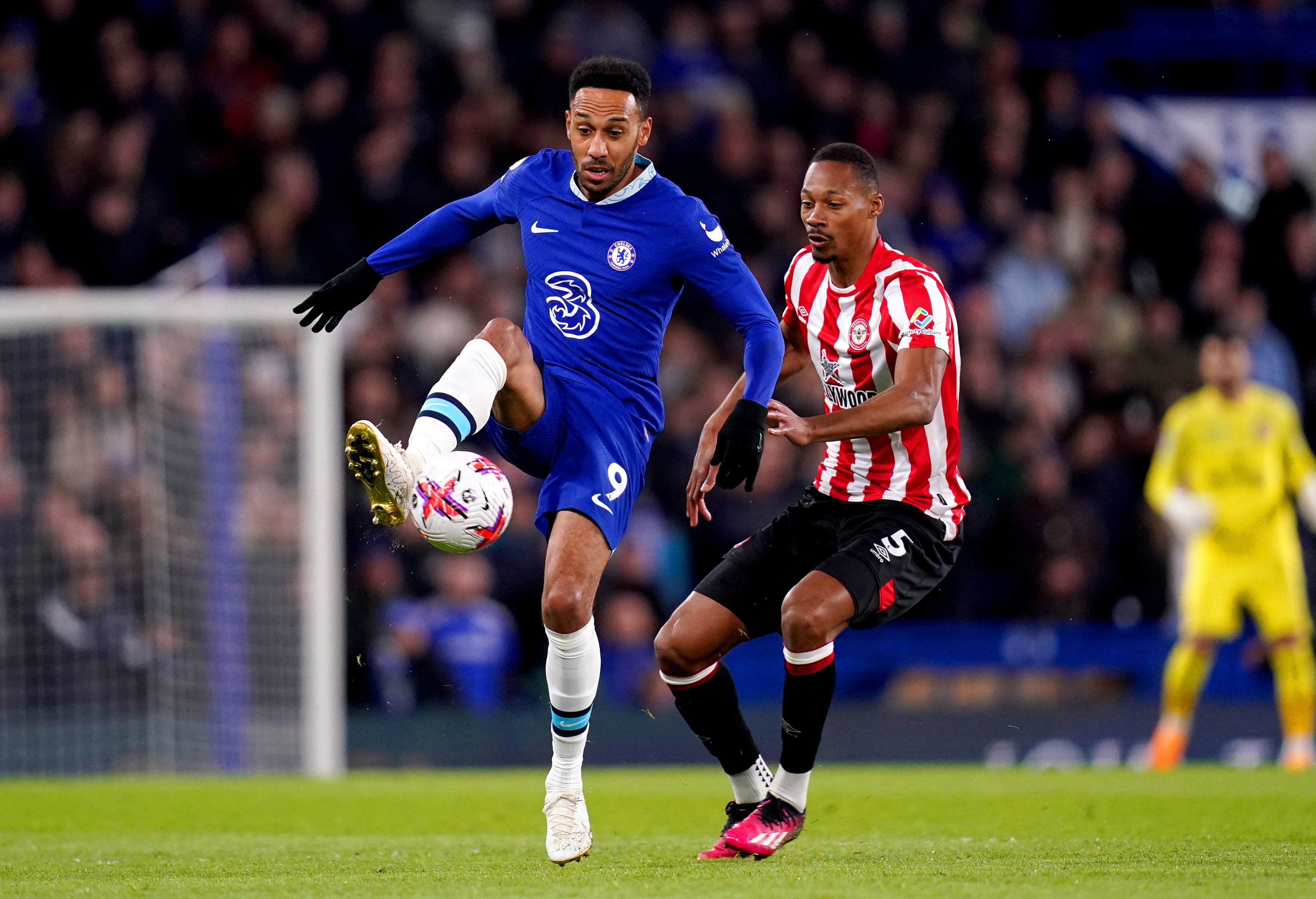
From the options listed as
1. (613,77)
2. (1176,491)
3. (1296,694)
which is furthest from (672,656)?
(1296,694)

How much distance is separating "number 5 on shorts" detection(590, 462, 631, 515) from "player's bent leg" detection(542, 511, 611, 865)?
0.07 metres

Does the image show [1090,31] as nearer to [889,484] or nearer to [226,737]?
[226,737]

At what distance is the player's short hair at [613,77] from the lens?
5469 millimetres

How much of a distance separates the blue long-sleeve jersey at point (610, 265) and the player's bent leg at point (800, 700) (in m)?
0.74

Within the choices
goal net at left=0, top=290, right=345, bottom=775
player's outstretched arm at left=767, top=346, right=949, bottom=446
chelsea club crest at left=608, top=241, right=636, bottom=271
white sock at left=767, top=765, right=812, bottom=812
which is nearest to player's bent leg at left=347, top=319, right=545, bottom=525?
chelsea club crest at left=608, top=241, right=636, bottom=271

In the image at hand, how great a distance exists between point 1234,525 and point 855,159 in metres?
6.35

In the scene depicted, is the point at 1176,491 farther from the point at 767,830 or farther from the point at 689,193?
the point at 767,830

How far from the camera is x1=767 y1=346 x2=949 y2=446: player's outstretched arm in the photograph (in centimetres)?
526

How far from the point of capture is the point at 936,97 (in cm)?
1445

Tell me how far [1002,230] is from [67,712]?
7.74 m

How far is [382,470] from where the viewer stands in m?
5.04

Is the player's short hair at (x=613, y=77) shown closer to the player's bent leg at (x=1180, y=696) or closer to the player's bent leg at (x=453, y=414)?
the player's bent leg at (x=453, y=414)

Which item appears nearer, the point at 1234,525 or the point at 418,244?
the point at 418,244

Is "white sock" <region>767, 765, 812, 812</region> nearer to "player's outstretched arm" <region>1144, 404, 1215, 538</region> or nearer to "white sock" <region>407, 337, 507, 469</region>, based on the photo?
"white sock" <region>407, 337, 507, 469</region>
